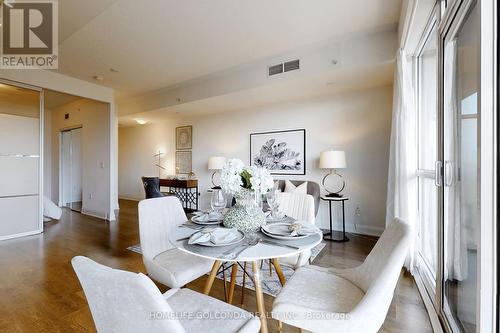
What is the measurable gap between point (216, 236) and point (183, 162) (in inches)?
199

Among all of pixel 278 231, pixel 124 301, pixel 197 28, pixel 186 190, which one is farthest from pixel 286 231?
pixel 186 190

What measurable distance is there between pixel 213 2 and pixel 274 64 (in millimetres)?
1471

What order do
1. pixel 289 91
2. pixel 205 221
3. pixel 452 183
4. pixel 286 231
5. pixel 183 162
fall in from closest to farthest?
pixel 286 231, pixel 452 183, pixel 205 221, pixel 289 91, pixel 183 162

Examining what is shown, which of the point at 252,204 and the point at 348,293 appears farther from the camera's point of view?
the point at 252,204

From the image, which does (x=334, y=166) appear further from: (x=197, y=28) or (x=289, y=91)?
(x=197, y=28)

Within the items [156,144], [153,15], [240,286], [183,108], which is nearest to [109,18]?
[153,15]

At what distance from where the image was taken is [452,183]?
1.54 meters

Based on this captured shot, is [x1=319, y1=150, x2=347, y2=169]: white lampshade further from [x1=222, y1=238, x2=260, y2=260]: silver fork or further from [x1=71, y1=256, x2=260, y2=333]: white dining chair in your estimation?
[x1=71, y1=256, x2=260, y2=333]: white dining chair

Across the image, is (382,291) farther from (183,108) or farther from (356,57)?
(183,108)

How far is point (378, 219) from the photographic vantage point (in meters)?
3.77

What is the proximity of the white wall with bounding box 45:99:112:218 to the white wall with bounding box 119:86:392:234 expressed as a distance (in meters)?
1.96

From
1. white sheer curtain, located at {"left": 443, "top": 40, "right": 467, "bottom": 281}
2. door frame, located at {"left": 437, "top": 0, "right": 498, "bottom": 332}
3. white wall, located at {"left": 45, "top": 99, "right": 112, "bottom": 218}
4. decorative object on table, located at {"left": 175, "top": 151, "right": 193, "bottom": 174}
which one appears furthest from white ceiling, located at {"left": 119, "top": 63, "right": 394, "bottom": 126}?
door frame, located at {"left": 437, "top": 0, "right": 498, "bottom": 332}

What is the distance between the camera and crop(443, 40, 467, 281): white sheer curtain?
4.91 ft

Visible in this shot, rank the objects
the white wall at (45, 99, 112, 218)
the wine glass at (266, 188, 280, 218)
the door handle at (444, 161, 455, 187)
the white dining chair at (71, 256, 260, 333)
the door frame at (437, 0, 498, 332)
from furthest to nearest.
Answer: the white wall at (45, 99, 112, 218), the wine glass at (266, 188, 280, 218), the door handle at (444, 161, 455, 187), the door frame at (437, 0, 498, 332), the white dining chair at (71, 256, 260, 333)
